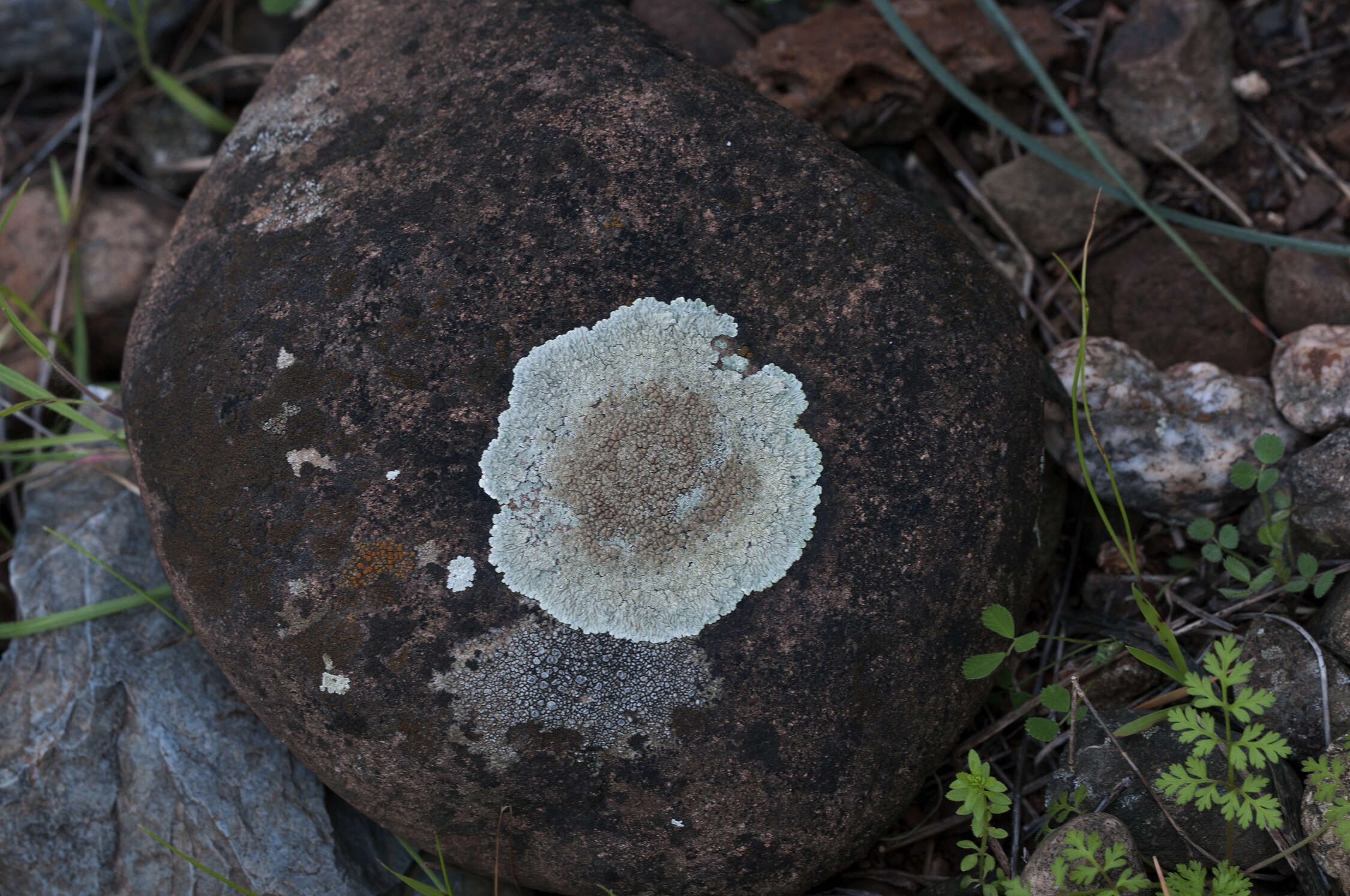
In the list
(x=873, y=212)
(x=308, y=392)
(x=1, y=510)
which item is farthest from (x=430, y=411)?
(x=1, y=510)

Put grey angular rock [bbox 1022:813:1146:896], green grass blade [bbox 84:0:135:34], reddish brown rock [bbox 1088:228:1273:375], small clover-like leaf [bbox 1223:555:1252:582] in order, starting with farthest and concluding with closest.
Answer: green grass blade [bbox 84:0:135:34] < reddish brown rock [bbox 1088:228:1273:375] < small clover-like leaf [bbox 1223:555:1252:582] < grey angular rock [bbox 1022:813:1146:896]

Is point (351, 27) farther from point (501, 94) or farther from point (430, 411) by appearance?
point (430, 411)

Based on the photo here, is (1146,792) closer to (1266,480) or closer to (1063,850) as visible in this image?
(1063,850)

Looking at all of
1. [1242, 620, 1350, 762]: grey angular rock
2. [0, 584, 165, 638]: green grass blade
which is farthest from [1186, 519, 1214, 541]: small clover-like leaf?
[0, 584, 165, 638]: green grass blade

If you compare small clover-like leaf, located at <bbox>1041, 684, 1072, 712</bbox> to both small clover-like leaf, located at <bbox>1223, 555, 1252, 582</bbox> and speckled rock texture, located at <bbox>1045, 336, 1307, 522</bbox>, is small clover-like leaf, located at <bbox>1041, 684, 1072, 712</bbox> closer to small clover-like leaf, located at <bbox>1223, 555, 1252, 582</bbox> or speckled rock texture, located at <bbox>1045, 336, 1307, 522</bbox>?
small clover-like leaf, located at <bbox>1223, 555, 1252, 582</bbox>

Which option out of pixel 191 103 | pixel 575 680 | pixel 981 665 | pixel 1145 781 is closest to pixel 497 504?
pixel 575 680
